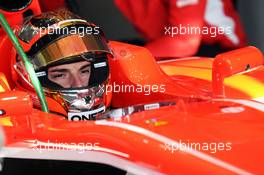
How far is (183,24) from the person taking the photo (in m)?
3.59

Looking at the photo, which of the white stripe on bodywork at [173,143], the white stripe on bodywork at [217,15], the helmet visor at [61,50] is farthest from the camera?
the white stripe on bodywork at [217,15]

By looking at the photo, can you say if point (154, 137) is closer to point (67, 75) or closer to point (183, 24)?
point (67, 75)

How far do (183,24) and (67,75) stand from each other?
5.39 ft

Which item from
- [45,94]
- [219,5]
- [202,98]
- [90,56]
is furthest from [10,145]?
[219,5]

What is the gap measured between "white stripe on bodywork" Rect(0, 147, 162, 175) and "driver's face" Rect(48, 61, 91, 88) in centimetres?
43

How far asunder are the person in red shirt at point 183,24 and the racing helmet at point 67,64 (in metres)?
1.47

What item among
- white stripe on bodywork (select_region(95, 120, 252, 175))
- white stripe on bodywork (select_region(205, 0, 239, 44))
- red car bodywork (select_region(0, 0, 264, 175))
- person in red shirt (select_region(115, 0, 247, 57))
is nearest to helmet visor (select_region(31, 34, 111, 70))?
red car bodywork (select_region(0, 0, 264, 175))

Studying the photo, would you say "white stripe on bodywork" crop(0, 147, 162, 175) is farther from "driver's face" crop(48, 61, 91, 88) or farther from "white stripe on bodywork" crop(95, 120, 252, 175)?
"driver's face" crop(48, 61, 91, 88)

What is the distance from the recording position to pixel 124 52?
2.34 meters

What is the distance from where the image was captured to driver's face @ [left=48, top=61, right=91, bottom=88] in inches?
80.7

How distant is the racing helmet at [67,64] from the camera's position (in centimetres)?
201

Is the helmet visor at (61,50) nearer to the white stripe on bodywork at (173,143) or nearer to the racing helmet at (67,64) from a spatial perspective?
Result: the racing helmet at (67,64)

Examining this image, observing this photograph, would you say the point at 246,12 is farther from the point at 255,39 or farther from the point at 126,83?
the point at 126,83

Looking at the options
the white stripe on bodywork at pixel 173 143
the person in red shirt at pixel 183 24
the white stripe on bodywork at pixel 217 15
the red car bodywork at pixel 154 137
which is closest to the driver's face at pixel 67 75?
the red car bodywork at pixel 154 137
